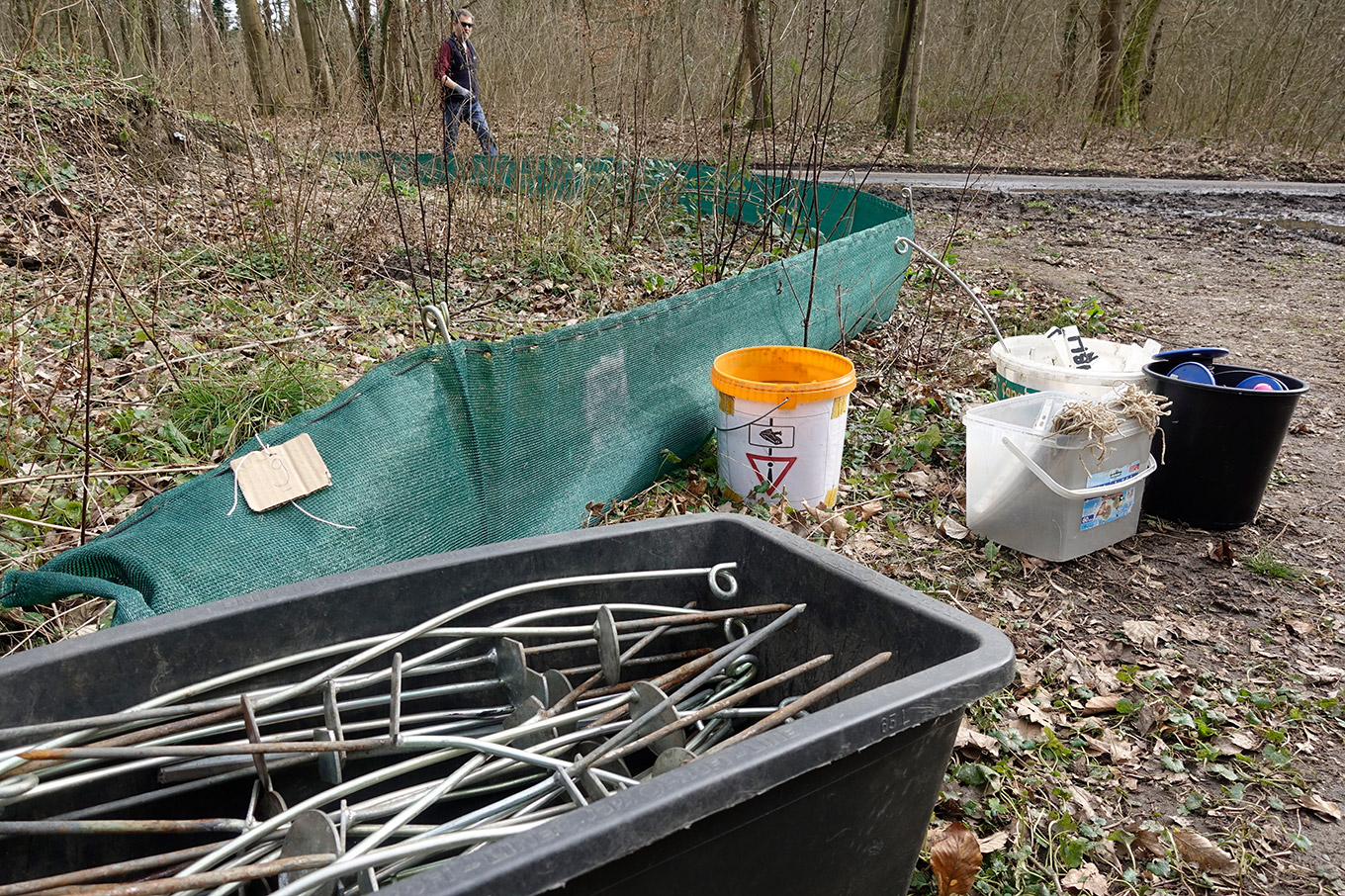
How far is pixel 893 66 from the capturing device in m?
16.6

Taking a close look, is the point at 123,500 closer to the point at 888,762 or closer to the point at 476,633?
the point at 476,633

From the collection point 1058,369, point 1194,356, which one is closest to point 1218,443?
point 1194,356

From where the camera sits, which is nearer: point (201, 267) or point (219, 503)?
point (219, 503)

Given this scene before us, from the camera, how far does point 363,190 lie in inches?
250

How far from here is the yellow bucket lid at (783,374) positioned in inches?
121

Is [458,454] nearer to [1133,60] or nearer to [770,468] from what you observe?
[770,468]

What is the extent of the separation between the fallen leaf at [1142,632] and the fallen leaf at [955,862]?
127 centimetres

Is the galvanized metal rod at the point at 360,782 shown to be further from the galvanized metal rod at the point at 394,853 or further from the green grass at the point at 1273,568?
the green grass at the point at 1273,568

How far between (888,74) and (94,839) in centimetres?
1812

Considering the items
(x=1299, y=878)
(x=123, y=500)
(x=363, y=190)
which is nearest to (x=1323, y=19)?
(x=363, y=190)

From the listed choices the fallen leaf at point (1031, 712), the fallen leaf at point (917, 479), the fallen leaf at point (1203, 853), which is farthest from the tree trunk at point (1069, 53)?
the fallen leaf at point (1203, 853)

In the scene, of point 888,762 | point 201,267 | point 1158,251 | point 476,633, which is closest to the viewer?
point 888,762

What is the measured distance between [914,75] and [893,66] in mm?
4232

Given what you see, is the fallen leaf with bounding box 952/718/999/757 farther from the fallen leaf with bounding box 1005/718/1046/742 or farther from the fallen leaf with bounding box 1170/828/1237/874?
the fallen leaf with bounding box 1170/828/1237/874
